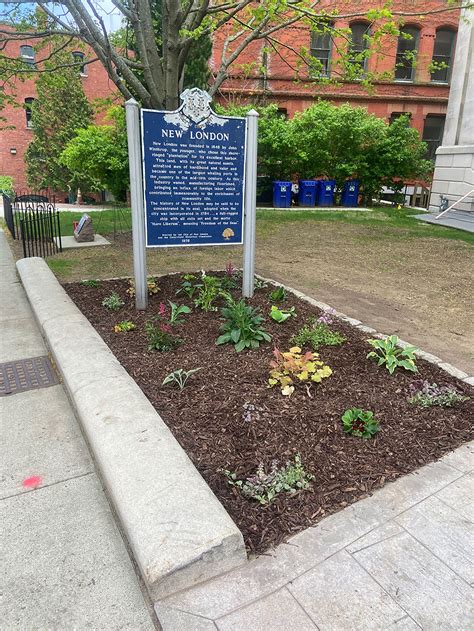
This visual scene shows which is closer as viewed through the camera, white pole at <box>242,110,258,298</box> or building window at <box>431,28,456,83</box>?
white pole at <box>242,110,258,298</box>

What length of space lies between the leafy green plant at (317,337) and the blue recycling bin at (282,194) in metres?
14.3

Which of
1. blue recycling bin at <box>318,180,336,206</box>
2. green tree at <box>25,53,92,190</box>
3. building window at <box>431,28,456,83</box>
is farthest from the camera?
green tree at <box>25,53,92,190</box>

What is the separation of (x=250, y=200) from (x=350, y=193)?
46.4 feet

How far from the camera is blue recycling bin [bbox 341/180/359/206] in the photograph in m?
18.5

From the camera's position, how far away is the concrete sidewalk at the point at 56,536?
1927mm

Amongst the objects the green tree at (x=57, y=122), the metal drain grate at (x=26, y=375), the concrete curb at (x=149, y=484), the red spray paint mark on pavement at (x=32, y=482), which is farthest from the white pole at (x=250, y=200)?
the green tree at (x=57, y=122)

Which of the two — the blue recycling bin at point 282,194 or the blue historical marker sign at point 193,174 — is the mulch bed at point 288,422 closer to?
the blue historical marker sign at point 193,174

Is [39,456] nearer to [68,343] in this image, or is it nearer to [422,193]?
[68,343]

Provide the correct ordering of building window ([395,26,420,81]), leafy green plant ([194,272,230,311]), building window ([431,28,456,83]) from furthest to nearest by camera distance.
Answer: building window ([431,28,456,83]) < building window ([395,26,420,81]) < leafy green plant ([194,272,230,311])

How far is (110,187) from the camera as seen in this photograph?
15516mm

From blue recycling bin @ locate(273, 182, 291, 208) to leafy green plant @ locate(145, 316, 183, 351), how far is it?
1450 cm

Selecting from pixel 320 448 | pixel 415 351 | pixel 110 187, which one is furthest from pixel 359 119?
pixel 320 448

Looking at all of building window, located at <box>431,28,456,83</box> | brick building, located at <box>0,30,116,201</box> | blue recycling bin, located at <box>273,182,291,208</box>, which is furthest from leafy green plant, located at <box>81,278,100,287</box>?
brick building, located at <box>0,30,116,201</box>

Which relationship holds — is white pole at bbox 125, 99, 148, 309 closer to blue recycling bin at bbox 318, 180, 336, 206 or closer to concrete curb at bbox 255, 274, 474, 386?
concrete curb at bbox 255, 274, 474, 386
